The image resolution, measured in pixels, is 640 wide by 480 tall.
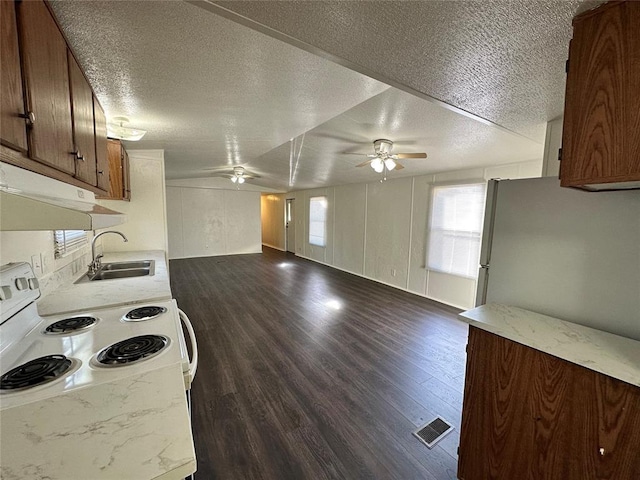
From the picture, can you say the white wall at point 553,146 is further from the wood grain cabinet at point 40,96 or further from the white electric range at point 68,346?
the wood grain cabinet at point 40,96

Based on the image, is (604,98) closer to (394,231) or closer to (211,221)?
(394,231)

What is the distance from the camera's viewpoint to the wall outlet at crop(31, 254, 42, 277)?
157cm

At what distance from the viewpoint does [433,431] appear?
1.81 m

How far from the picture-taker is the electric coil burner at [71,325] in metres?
1.29

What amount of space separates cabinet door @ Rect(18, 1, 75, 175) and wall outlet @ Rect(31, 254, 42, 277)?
827 millimetres

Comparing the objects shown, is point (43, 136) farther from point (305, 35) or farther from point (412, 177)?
point (412, 177)

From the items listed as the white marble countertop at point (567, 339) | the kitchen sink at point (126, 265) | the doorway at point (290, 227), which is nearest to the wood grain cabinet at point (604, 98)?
the white marble countertop at point (567, 339)

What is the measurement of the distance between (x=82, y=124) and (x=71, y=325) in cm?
104

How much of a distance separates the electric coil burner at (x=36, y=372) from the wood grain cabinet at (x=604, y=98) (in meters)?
2.03

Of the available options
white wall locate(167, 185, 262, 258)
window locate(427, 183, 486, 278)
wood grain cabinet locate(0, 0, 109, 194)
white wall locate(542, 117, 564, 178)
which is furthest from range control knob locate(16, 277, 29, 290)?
white wall locate(167, 185, 262, 258)

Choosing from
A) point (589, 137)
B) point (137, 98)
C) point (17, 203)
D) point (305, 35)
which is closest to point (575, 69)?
point (589, 137)

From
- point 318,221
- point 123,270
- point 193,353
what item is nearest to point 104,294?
point 123,270

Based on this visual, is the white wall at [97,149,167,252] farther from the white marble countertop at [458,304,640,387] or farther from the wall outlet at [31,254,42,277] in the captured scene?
the white marble countertop at [458,304,640,387]

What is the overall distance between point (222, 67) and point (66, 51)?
66 cm
